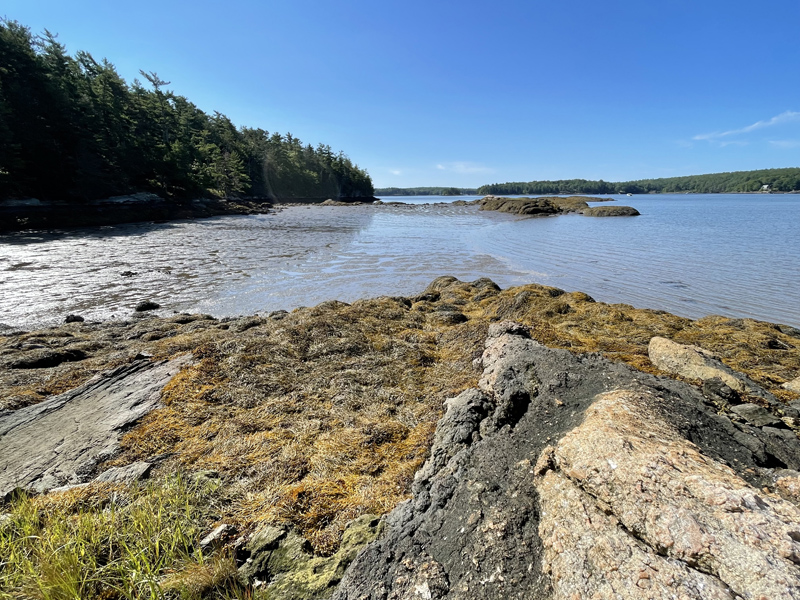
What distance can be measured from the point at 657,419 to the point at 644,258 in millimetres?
19623

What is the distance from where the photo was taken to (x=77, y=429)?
3.85 meters

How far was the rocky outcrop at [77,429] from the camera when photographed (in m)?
3.19

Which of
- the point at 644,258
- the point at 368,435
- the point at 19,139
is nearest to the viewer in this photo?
the point at 368,435

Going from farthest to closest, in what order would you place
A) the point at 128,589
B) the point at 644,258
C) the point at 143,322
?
1. the point at 644,258
2. the point at 143,322
3. the point at 128,589

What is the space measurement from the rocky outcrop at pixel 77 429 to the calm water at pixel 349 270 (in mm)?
6244

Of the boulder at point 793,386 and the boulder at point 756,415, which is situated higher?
the boulder at point 756,415

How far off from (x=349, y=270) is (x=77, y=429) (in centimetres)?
1302

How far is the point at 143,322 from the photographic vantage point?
9.05 metres

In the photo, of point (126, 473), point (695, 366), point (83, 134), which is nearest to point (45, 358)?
point (126, 473)

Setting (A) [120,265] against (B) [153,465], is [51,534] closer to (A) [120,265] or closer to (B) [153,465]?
(B) [153,465]

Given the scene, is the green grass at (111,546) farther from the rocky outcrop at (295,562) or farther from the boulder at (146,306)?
the boulder at (146,306)

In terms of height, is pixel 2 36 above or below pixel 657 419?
above

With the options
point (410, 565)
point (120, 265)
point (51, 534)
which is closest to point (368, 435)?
point (410, 565)

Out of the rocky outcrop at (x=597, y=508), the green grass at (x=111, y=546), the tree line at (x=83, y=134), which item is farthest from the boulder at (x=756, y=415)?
the tree line at (x=83, y=134)
